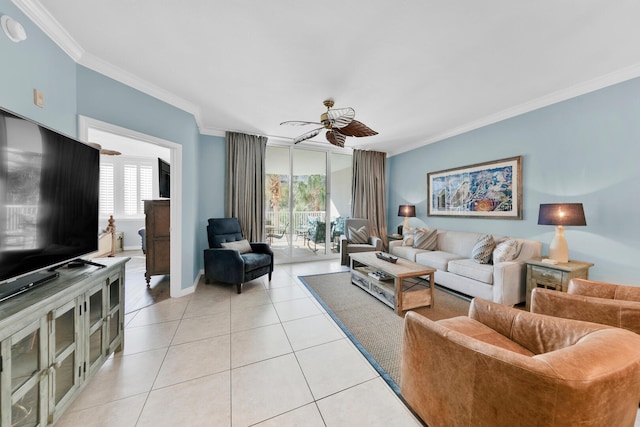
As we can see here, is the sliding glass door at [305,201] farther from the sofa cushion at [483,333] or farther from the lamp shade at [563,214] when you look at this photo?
the sofa cushion at [483,333]

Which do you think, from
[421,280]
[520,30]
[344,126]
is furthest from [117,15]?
[421,280]

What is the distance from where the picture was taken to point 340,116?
2508mm

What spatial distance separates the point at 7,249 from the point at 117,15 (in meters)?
1.78

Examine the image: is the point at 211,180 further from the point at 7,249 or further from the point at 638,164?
the point at 638,164

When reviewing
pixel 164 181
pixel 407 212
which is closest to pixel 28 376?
pixel 164 181

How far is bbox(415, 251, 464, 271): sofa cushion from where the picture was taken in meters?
3.46

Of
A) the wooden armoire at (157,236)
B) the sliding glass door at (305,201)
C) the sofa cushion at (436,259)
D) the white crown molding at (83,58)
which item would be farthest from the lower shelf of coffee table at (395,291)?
the white crown molding at (83,58)

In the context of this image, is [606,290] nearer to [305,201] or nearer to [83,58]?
[305,201]

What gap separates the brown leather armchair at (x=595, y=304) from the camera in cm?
139

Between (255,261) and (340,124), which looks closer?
(340,124)

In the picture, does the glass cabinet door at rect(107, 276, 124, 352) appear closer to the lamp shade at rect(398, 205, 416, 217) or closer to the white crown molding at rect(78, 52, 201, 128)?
the white crown molding at rect(78, 52, 201, 128)

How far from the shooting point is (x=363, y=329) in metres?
2.31

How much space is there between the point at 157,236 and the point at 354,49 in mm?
3596

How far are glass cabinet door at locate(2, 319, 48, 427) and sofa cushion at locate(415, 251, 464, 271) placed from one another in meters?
4.02
